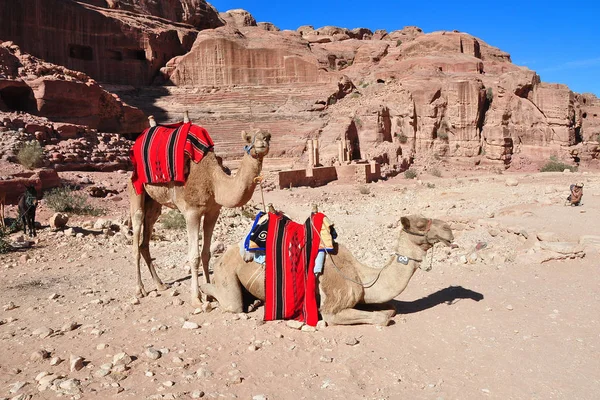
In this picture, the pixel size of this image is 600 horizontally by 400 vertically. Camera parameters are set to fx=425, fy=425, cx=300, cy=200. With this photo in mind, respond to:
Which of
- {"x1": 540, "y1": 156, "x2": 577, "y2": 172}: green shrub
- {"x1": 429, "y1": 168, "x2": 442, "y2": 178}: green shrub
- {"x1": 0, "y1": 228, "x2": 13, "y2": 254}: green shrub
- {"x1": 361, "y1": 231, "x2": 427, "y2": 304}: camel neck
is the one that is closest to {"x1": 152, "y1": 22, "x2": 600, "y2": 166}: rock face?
{"x1": 540, "y1": 156, "x2": 577, "y2": 172}: green shrub

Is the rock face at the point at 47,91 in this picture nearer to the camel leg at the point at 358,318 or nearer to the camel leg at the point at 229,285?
the camel leg at the point at 229,285

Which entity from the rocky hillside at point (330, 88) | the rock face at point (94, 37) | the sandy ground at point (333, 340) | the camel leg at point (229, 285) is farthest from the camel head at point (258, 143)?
the rock face at point (94, 37)

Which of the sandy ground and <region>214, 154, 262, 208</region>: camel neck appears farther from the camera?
<region>214, 154, 262, 208</region>: camel neck

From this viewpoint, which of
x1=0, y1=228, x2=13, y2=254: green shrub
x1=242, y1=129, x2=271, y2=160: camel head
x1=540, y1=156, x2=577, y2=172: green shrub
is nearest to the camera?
x1=242, y1=129, x2=271, y2=160: camel head

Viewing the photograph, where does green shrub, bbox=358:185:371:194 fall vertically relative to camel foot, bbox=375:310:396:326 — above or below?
above

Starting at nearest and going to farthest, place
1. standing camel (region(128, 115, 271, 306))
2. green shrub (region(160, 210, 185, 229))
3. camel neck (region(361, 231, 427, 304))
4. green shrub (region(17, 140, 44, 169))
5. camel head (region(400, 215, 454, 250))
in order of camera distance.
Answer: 1. camel head (region(400, 215, 454, 250))
2. camel neck (region(361, 231, 427, 304))
3. standing camel (region(128, 115, 271, 306))
4. green shrub (region(160, 210, 185, 229))
5. green shrub (region(17, 140, 44, 169))

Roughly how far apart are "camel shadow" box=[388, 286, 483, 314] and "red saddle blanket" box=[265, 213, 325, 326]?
1.02 m

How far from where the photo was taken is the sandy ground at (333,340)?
318 cm

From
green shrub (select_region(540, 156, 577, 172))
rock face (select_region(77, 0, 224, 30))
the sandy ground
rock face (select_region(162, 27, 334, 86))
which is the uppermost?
rock face (select_region(77, 0, 224, 30))

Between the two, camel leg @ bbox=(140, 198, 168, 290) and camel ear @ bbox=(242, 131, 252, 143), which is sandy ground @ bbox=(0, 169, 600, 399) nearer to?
camel leg @ bbox=(140, 198, 168, 290)

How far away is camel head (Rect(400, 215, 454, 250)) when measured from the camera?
3.96 metres

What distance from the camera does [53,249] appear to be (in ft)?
27.8

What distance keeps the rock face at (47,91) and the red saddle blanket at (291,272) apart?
77.7ft

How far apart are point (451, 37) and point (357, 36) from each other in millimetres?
24927
